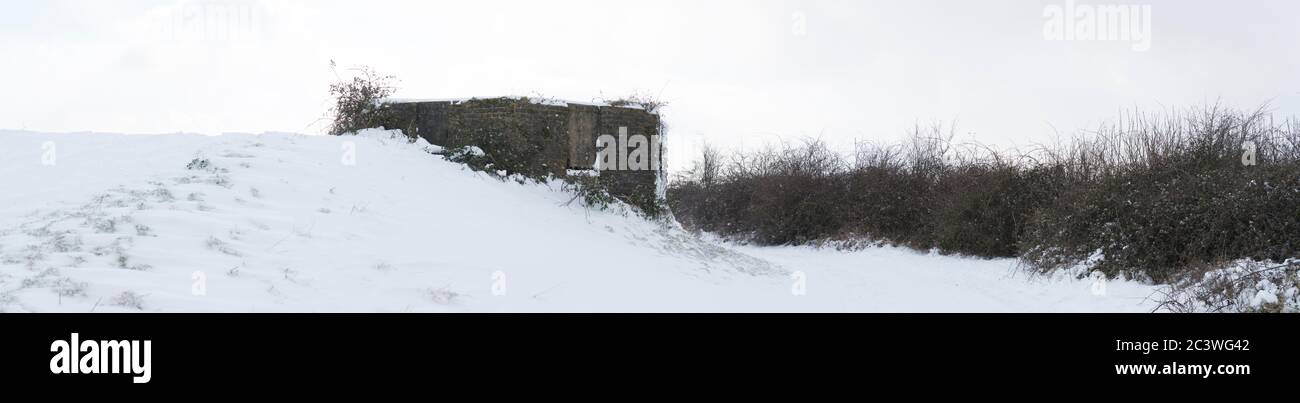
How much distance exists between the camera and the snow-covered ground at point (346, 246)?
21.0 feet

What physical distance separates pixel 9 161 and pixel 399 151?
13.5 feet

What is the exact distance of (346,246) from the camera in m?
7.63

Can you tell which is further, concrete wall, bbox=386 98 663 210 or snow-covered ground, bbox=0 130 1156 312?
concrete wall, bbox=386 98 663 210

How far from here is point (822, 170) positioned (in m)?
23.4

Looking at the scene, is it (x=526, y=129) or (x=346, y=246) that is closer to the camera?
(x=346, y=246)

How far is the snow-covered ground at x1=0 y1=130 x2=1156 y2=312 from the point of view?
21.0 feet

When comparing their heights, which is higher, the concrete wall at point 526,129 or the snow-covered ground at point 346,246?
the concrete wall at point 526,129

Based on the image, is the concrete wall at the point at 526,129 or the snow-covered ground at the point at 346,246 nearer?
the snow-covered ground at the point at 346,246

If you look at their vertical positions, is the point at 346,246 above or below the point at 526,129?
below

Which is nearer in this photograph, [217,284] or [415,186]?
[217,284]

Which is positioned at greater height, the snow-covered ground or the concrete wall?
the concrete wall

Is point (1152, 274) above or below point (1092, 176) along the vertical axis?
below

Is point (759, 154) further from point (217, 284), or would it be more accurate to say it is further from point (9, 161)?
point (217, 284)
